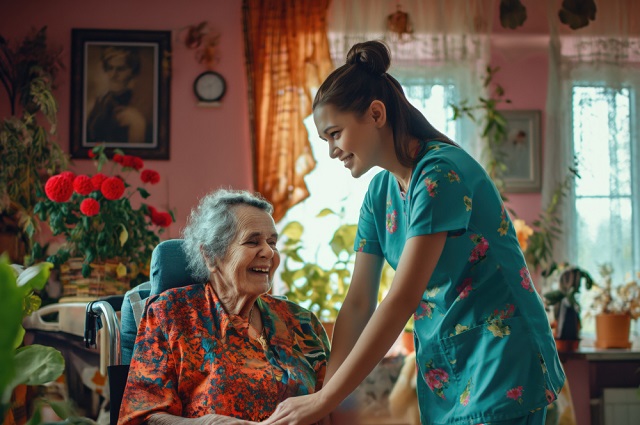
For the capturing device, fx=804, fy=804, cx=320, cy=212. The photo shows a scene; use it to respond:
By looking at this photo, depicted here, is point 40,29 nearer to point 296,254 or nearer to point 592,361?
point 296,254

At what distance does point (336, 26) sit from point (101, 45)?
1344 mm

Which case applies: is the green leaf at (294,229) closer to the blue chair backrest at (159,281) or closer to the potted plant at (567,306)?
the potted plant at (567,306)

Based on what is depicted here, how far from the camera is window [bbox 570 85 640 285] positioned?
15.4ft

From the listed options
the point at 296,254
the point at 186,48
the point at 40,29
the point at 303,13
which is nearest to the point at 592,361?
the point at 296,254

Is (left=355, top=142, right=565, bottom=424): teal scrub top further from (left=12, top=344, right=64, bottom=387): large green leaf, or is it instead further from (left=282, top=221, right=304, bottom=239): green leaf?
(left=282, top=221, right=304, bottom=239): green leaf

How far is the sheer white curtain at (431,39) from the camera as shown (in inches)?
183

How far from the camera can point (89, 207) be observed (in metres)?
3.03

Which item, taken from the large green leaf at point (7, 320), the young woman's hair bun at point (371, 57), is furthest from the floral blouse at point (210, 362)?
the large green leaf at point (7, 320)

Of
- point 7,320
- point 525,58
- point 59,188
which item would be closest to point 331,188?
point 525,58

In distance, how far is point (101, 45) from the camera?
15.0 ft

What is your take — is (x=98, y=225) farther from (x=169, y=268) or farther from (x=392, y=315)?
(x=392, y=315)

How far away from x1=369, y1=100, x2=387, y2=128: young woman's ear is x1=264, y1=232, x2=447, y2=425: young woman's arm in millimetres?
250

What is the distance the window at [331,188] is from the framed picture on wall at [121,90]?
2.78ft

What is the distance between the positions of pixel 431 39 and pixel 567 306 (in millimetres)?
1702
